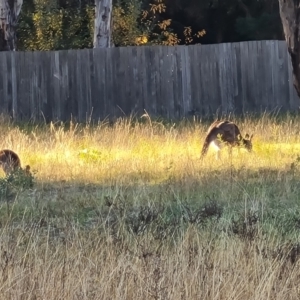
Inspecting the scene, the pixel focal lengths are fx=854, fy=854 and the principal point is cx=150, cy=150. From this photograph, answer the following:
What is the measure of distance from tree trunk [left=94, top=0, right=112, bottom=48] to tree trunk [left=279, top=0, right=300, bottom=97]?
35.7 feet

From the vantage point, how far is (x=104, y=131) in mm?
13859

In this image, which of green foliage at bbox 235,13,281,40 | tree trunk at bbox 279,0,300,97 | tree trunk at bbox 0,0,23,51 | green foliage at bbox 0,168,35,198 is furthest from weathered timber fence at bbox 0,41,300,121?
tree trunk at bbox 279,0,300,97

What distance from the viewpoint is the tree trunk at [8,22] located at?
17.8 meters

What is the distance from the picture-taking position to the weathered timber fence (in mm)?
17531

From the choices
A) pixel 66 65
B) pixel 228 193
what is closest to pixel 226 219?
pixel 228 193

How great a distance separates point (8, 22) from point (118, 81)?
2.63 meters

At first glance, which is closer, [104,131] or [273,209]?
[273,209]

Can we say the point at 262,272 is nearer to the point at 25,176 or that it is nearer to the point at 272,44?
the point at 25,176

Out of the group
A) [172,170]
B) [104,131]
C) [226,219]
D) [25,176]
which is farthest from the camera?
[104,131]

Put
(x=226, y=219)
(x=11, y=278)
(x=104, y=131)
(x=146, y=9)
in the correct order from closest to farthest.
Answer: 1. (x=11, y=278)
2. (x=226, y=219)
3. (x=104, y=131)
4. (x=146, y=9)

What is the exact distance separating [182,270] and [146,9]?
21859 millimetres

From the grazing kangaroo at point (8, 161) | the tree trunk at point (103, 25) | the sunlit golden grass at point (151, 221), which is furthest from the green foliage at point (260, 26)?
the grazing kangaroo at point (8, 161)

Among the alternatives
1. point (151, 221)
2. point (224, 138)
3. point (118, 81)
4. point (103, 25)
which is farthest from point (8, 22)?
point (151, 221)

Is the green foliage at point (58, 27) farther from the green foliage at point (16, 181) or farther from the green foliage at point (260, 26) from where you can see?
the green foliage at point (16, 181)
